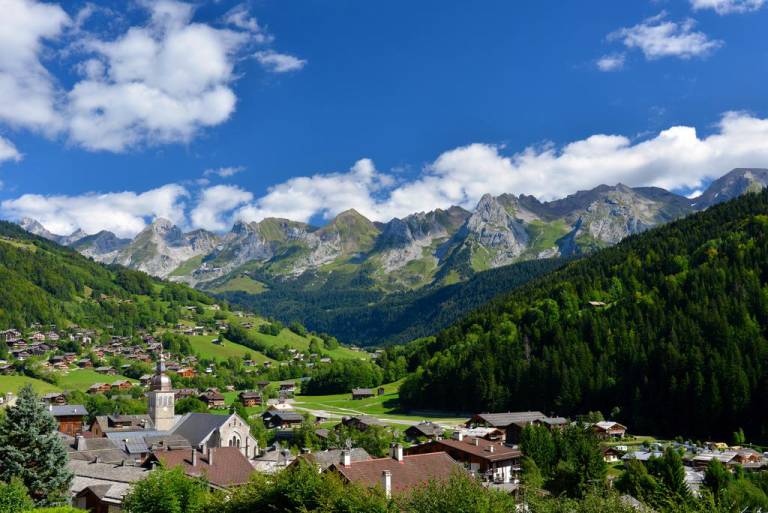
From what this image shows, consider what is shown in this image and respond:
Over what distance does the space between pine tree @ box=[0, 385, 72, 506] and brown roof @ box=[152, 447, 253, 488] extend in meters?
10.1

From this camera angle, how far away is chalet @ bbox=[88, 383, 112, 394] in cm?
15450

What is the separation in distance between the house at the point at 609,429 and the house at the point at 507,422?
9.34m

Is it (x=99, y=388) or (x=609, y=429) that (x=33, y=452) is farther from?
(x=99, y=388)

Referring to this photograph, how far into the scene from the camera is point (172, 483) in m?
Answer: 38.9

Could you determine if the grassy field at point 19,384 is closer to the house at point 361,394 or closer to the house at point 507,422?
the house at point 361,394

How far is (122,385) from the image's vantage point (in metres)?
162

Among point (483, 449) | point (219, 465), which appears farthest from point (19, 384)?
point (483, 449)

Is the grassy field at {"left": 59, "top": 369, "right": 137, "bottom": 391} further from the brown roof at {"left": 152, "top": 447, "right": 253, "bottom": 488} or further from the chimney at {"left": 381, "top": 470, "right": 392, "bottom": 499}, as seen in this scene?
the chimney at {"left": 381, "top": 470, "right": 392, "bottom": 499}

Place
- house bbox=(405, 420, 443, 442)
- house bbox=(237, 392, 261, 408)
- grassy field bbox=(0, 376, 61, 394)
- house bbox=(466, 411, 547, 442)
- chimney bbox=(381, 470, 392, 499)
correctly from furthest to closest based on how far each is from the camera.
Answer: house bbox=(237, 392, 261, 408) < grassy field bbox=(0, 376, 61, 394) < house bbox=(466, 411, 547, 442) < house bbox=(405, 420, 443, 442) < chimney bbox=(381, 470, 392, 499)

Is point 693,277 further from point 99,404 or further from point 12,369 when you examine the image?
point 12,369

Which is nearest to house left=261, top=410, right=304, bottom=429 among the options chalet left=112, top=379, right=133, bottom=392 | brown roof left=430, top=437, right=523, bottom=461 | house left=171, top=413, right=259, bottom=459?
house left=171, top=413, right=259, bottom=459

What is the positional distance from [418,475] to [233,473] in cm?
2010

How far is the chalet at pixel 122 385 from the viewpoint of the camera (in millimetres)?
156125

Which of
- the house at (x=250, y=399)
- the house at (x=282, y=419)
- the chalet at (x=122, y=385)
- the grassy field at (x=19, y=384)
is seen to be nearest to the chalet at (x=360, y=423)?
the house at (x=282, y=419)
